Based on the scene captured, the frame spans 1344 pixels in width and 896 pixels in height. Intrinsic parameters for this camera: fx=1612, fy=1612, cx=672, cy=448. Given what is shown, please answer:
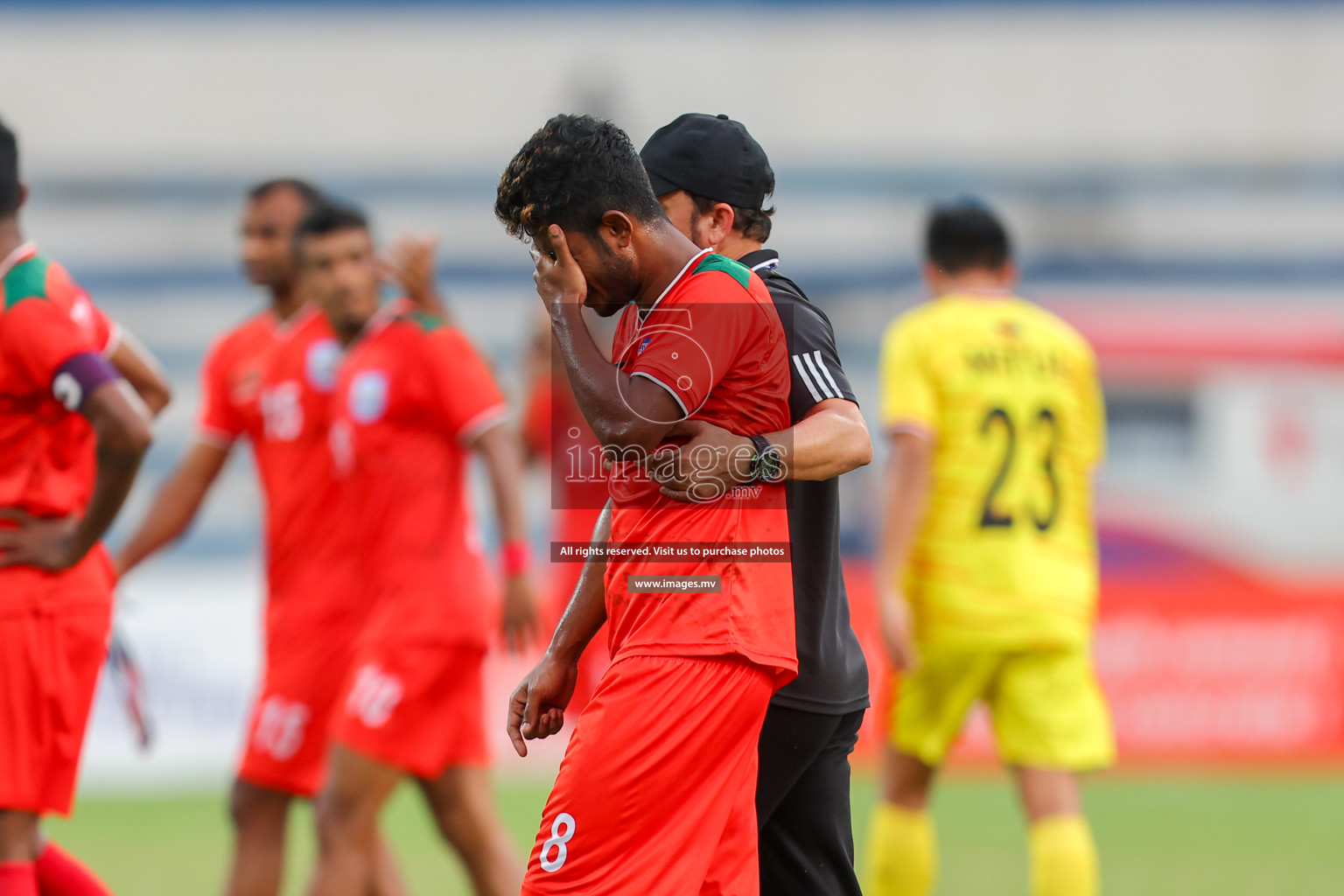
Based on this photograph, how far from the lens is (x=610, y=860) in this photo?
2885 mm

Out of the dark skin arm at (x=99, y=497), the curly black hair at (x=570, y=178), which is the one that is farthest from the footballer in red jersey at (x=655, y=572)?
the dark skin arm at (x=99, y=497)

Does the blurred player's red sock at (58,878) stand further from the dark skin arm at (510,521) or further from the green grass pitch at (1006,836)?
the green grass pitch at (1006,836)

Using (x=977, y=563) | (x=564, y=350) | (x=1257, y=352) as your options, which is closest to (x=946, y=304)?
(x=977, y=563)

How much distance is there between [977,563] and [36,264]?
296 centimetres

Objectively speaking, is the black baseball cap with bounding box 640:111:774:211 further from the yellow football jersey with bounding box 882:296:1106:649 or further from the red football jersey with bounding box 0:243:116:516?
the yellow football jersey with bounding box 882:296:1106:649

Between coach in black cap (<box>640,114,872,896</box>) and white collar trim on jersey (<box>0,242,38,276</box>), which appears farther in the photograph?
white collar trim on jersey (<box>0,242,38,276</box>)

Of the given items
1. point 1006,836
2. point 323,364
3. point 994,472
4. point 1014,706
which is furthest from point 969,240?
point 1006,836

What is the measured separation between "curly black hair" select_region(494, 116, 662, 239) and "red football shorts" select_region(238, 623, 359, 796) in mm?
2657

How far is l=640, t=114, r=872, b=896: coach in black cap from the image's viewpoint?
10.7ft

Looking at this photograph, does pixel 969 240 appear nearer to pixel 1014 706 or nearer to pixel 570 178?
pixel 1014 706

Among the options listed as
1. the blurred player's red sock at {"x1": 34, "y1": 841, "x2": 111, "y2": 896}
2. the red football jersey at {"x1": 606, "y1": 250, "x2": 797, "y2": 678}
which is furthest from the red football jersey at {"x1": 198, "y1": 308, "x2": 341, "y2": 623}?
the red football jersey at {"x1": 606, "y1": 250, "x2": 797, "y2": 678}

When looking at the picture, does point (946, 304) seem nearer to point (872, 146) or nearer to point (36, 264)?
point (36, 264)

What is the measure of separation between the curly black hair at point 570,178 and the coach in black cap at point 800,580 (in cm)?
47

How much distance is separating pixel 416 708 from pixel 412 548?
525mm
